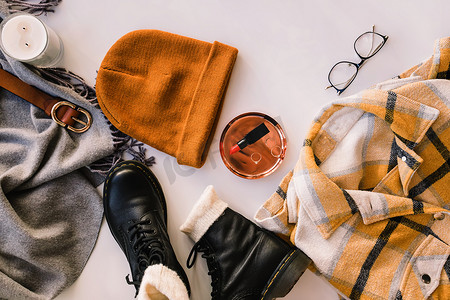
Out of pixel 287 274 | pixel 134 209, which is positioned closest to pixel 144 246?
pixel 134 209

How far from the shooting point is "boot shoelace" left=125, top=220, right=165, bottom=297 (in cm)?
81

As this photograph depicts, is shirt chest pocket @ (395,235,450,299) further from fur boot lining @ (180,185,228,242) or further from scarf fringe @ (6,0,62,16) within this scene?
scarf fringe @ (6,0,62,16)

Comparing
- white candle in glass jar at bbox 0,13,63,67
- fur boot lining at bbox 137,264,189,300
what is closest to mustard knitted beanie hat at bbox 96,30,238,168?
white candle in glass jar at bbox 0,13,63,67

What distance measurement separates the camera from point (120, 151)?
0.87 meters

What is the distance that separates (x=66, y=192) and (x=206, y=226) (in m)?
0.38

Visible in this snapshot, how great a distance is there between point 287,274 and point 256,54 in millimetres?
551

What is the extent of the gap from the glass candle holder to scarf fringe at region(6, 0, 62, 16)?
57 cm

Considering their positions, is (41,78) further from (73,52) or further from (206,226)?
(206,226)

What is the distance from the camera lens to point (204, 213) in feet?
2.64

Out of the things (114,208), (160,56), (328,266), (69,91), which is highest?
(160,56)

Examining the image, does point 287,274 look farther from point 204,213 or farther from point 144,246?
point 144,246

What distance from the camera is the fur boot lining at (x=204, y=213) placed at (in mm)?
801

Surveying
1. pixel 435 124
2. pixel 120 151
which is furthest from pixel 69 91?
pixel 435 124

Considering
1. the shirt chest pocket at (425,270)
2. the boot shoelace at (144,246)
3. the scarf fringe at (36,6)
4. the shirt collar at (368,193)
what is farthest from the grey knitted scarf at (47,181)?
the shirt chest pocket at (425,270)
